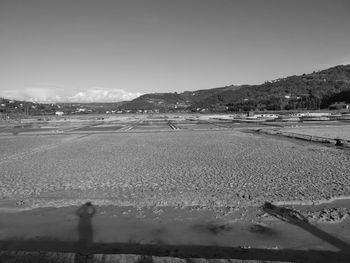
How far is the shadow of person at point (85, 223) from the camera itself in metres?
4.90

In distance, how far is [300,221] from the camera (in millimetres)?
5449

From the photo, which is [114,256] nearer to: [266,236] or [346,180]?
[266,236]

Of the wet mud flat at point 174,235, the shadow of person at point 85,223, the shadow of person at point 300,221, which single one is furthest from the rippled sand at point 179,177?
the wet mud flat at point 174,235

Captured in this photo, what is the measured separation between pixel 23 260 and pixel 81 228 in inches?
56.7

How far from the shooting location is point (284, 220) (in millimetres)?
5508

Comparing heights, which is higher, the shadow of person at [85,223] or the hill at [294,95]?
the hill at [294,95]

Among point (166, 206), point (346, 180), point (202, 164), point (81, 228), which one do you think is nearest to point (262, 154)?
point (202, 164)

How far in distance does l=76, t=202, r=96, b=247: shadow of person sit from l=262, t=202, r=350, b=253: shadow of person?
3376 mm

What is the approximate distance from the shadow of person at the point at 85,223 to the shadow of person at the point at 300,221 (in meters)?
3.38

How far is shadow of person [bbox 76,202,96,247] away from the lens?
16.1ft

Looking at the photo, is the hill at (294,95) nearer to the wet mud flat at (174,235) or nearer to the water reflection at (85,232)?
the wet mud flat at (174,235)

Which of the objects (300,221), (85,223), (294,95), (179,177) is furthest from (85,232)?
(294,95)

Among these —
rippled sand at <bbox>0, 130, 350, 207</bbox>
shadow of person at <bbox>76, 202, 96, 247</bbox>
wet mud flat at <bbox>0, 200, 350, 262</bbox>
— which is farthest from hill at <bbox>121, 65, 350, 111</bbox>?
shadow of person at <bbox>76, 202, 96, 247</bbox>

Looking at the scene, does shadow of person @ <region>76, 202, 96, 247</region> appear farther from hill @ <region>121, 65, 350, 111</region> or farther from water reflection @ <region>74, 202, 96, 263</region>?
hill @ <region>121, 65, 350, 111</region>
